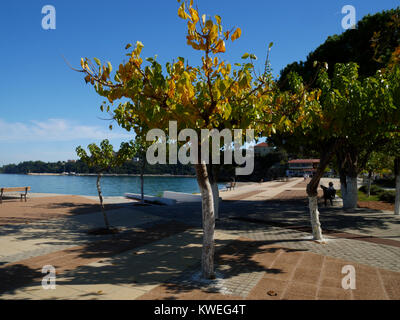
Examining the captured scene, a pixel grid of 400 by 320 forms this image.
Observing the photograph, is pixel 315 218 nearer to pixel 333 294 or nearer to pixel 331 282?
pixel 331 282

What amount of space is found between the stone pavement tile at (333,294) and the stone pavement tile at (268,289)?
569 millimetres

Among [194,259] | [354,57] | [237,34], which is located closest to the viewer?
[237,34]

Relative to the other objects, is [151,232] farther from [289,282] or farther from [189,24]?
[189,24]

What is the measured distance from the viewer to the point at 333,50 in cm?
1438

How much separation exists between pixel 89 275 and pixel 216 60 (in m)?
4.60

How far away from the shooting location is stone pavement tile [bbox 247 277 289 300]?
4234 mm

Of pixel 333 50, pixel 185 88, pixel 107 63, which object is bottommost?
pixel 185 88

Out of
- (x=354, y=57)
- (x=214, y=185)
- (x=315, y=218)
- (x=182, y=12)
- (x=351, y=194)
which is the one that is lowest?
(x=315, y=218)

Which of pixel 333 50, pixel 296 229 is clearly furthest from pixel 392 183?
pixel 296 229

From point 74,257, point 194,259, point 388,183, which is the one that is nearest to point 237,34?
point 194,259

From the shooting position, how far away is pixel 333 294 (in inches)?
170

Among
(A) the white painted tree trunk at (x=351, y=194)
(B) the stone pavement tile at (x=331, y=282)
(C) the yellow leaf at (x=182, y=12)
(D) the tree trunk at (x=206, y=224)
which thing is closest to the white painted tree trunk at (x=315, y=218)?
(B) the stone pavement tile at (x=331, y=282)

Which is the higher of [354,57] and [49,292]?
[354,57]

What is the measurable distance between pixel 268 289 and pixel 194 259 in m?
2.13
